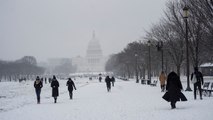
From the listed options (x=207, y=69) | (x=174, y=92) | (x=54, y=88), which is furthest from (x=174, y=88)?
(x=207, y=69)

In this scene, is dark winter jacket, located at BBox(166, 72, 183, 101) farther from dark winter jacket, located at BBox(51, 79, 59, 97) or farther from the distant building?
the distant building

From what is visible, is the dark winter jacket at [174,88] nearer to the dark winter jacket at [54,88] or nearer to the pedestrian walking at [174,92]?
the pedestrian walking at [174,92]

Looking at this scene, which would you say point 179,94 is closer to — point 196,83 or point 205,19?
point 196,83

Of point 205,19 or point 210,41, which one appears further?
point 210,41

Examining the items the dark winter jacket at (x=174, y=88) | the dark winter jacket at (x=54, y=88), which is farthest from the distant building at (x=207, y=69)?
the dark winter jacket at (x=174, y=88)

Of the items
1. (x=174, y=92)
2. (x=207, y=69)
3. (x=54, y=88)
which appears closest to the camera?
(x=174, y=92)

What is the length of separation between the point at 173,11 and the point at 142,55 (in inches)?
1704

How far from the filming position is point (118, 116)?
53.4 ft

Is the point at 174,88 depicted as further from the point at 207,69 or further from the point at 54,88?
the point at 207,69

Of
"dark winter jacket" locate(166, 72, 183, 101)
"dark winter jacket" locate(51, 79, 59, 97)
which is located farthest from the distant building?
"dark winter jacket" locate(166, 72, 183, 101)

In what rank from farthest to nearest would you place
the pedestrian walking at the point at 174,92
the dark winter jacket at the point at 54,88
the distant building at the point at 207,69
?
1. the distant building at the point at 207,69
2. the dark winter jacket at the point at 54,88
3. the pedestrian walking at the point at 174,92

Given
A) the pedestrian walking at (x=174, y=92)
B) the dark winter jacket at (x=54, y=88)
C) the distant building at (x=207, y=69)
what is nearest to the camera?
the pedestrian walking at (x=174, y=92)

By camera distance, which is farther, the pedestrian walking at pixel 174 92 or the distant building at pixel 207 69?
the distant building at pixel 207 69


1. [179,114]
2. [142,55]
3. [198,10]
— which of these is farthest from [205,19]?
[142,55]
